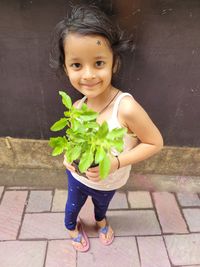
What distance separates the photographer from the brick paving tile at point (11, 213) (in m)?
1.96

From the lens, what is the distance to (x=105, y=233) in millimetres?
1932

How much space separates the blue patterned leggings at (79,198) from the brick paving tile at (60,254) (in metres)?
0.14

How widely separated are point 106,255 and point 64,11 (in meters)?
1.56

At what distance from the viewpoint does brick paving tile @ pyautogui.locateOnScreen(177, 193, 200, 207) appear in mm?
2232

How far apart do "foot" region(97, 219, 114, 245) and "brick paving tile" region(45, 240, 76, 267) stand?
22cm

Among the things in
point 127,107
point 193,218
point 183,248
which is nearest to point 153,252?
point 183,248

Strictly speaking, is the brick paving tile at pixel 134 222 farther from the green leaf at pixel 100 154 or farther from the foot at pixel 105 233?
the green leaf at pixel 100 154

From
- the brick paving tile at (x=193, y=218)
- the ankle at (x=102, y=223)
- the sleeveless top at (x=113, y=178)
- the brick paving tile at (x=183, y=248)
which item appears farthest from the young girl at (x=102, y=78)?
the brick paving tile at (x=193, y=218)

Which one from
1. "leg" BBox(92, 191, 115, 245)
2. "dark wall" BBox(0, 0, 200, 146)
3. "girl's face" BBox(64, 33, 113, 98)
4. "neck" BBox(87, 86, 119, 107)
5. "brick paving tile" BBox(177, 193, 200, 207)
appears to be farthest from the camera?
"brick paving tile" BBox(177, 193, 200, 207)

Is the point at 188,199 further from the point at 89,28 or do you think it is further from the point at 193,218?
the point at 89,28

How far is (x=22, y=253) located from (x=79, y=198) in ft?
1.96

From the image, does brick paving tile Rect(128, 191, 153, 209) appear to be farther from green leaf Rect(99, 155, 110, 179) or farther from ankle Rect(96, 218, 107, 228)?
green leaf Rect(99, 155, 110, 179)

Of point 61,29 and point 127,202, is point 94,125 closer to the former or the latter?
point 61,29

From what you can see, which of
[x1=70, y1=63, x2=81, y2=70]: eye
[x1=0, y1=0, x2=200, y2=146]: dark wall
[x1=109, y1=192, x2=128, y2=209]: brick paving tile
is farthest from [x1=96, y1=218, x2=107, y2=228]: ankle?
[x1=70, y1=63, x2=81, y2=70]: eye
